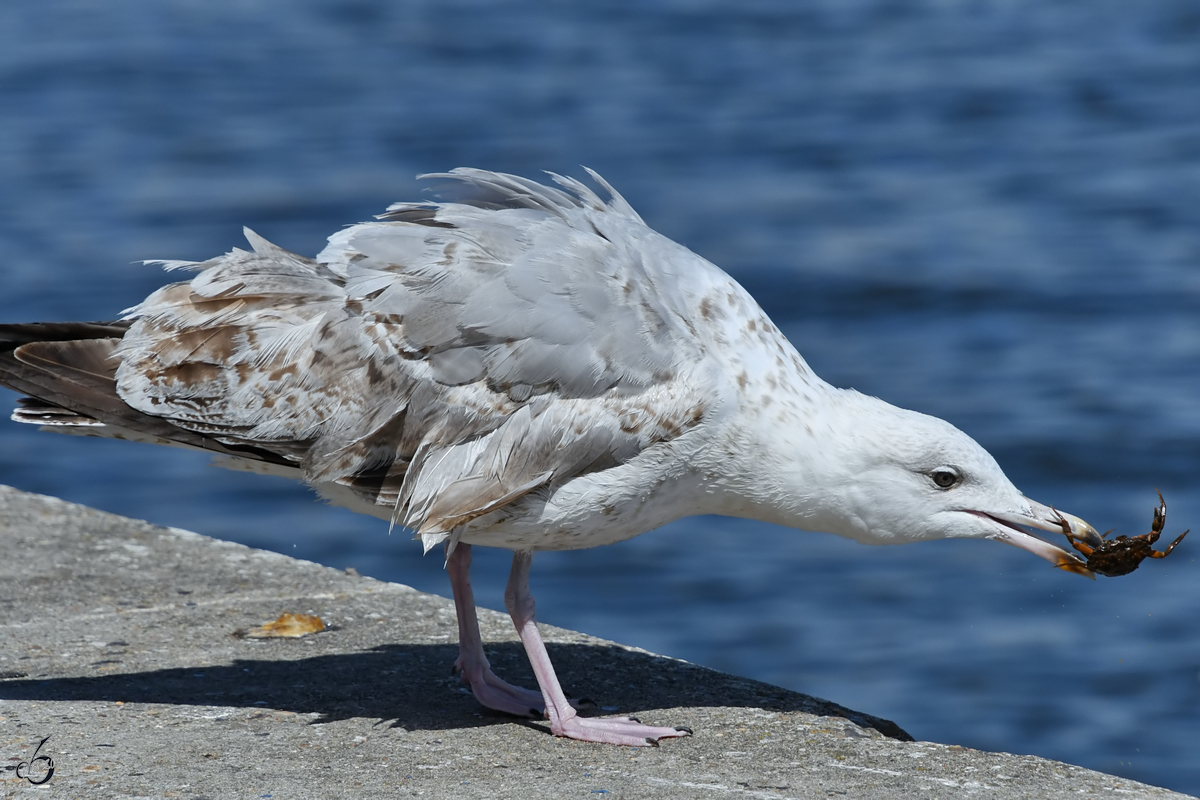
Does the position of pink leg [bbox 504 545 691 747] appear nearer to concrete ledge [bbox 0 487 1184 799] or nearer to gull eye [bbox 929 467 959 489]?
concrete ledge [bbox 0 487 1184 799]

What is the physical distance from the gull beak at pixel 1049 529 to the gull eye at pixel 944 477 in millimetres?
141

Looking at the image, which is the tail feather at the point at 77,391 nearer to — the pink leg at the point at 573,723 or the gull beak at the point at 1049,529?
the pink leg at the point at 573,723

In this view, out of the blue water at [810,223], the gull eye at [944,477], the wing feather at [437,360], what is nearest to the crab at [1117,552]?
the gull eye at [944,477]

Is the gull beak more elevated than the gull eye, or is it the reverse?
the gull beak

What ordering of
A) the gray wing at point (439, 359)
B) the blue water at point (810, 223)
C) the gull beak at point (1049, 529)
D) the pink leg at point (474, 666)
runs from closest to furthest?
the gray wing at point (439, 359) → the gull beak at point (1049, 529) → the pink leg at point (474, 666) → the blue water at point (810, 223)

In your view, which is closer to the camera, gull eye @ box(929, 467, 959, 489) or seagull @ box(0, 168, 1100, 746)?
seagull @ box(0, 168, 1100, 746)

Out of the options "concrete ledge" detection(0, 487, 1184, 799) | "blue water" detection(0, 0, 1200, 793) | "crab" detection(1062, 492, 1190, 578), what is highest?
"blue water" detection(0, 0, 1200, 793)

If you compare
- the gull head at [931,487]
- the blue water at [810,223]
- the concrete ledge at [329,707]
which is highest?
the blue water at [810,223]

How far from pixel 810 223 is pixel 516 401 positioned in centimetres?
953

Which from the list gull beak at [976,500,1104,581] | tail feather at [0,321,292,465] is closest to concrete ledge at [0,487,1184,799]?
gull beak at [976,500,1104,581]

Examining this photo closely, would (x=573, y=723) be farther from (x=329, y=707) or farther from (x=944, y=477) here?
(x=944, y=477)

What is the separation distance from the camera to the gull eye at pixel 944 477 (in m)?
5.18

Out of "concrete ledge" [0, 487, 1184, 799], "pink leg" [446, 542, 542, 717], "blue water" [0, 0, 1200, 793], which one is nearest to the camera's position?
"concrete ledge" [0, 487, 1184, 799]

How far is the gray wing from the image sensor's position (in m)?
4.97
